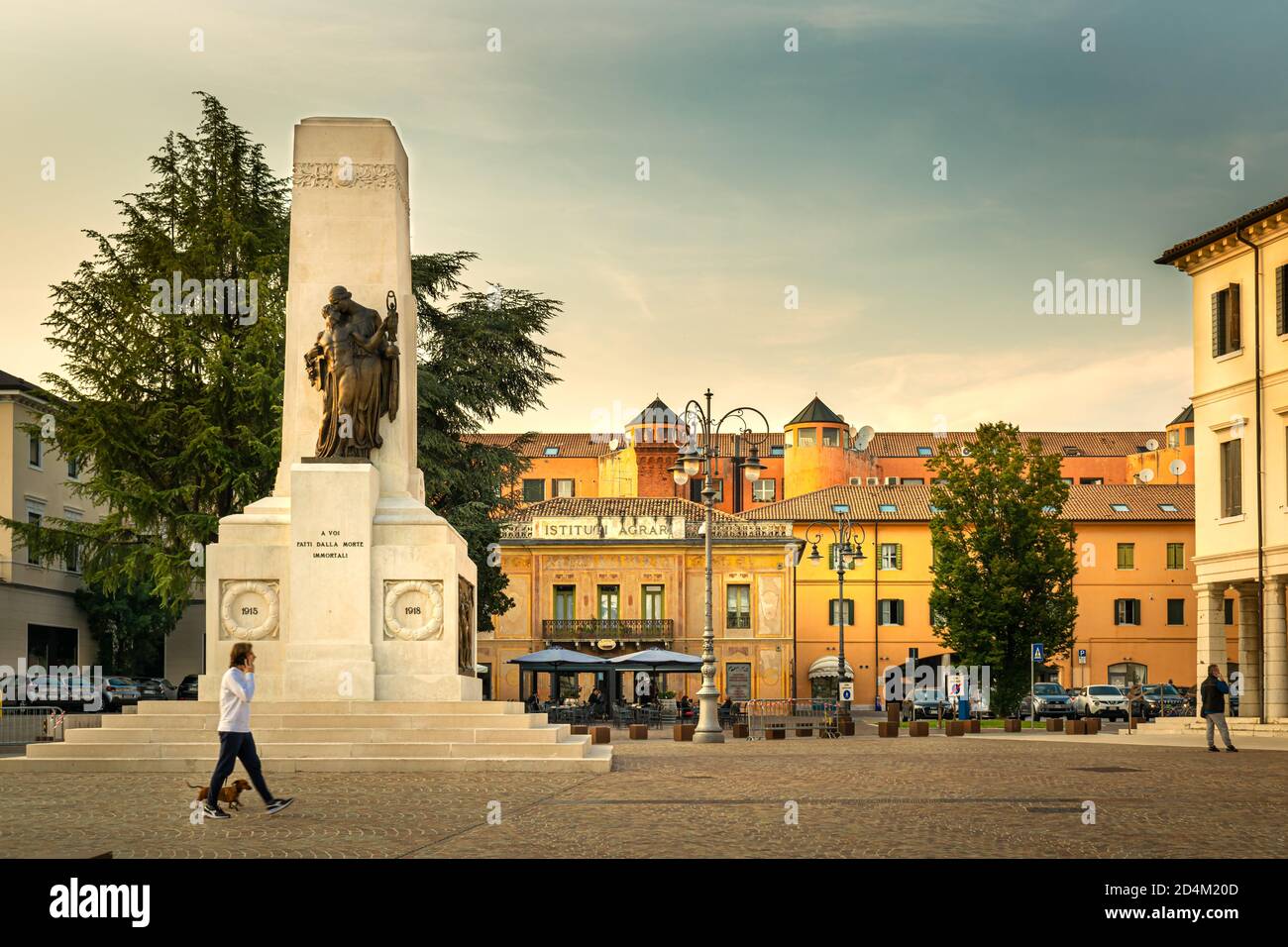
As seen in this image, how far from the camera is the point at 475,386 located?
1558 inches

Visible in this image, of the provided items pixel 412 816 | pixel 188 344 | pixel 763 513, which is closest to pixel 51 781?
pixel 412 816

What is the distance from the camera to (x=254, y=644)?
20.8 metres

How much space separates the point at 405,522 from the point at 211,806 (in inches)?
302

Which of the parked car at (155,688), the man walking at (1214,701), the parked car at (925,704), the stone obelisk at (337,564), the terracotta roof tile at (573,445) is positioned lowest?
the parked car at (925,704)

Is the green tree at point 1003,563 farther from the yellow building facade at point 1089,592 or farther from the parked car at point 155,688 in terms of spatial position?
the parked car at point 155,688

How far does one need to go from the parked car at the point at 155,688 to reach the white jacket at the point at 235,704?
39.4 metres

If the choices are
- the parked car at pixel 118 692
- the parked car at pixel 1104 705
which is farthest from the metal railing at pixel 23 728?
the parked car at pixel 1104 705

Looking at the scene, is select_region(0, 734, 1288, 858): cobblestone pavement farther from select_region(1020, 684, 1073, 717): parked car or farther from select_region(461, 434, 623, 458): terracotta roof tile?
select_region(461, 434, 623, 458): terracotta roof tile

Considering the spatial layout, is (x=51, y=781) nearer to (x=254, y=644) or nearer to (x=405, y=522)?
(x=254, y=644)

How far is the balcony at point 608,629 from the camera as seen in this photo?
70.3 m

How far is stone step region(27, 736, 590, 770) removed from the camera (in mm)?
19266

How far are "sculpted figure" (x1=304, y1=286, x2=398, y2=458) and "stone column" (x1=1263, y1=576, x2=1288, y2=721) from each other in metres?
23.9

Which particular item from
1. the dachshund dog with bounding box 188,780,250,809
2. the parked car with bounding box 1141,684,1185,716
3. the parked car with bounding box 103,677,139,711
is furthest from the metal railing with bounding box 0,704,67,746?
the parked car with bounding box 1141,684,1185,716

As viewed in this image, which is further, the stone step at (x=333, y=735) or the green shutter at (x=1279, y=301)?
the green shutter at (x=1279, y=301)
